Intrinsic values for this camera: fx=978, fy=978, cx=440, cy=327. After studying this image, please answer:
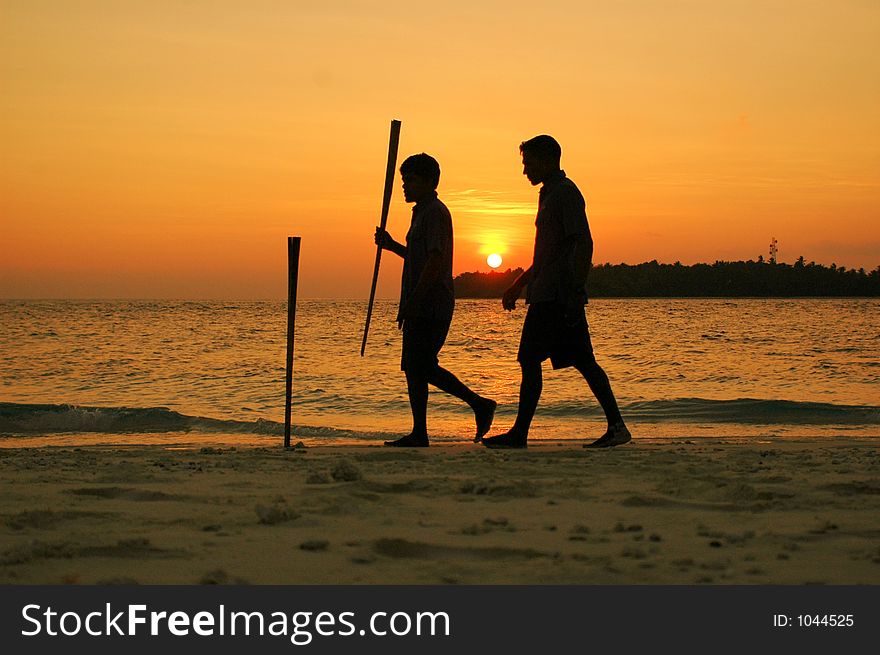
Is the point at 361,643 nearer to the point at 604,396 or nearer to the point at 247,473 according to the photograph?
the point at 247,473

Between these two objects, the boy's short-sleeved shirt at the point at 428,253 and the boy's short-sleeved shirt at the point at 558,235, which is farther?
the boy's short-sleeved shirt at the point at 428,253

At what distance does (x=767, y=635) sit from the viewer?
2650 mm

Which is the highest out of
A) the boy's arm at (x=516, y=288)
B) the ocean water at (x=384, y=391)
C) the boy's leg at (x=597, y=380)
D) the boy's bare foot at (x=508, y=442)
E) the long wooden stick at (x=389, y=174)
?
the long wooden stick at (x=389, y=174)

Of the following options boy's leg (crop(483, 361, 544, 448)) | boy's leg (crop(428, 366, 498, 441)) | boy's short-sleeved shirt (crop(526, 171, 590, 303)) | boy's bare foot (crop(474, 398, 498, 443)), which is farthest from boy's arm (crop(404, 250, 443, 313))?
boy's bare foot (crop(474, 398, 498, 443))

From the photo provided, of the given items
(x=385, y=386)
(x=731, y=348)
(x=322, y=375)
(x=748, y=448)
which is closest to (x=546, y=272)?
(x=748, y=448)

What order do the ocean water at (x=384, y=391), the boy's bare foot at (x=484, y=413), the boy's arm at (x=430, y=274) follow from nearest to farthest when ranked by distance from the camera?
the boy's arm at (x=430, y=274)
the boy's bare foot at (x=484, y=413)
the ocean water at (x=384, y=391)

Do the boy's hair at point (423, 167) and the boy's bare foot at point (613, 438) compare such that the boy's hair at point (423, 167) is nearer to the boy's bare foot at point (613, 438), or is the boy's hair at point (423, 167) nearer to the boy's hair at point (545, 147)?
the boy's hair at point (545, 147)

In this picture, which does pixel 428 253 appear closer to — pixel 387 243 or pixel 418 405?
pixel 387 243

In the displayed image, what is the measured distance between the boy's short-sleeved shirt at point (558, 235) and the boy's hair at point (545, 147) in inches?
7.5

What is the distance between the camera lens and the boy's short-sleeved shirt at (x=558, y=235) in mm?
6449

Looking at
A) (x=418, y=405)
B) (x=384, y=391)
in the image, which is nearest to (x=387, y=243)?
(x=418, y=405)

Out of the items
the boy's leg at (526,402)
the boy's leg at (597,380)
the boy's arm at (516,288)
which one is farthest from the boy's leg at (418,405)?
the boy's leg at (597,380)

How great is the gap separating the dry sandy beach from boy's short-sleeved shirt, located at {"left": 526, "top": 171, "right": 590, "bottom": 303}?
118cm

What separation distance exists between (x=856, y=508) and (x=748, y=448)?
264cm
